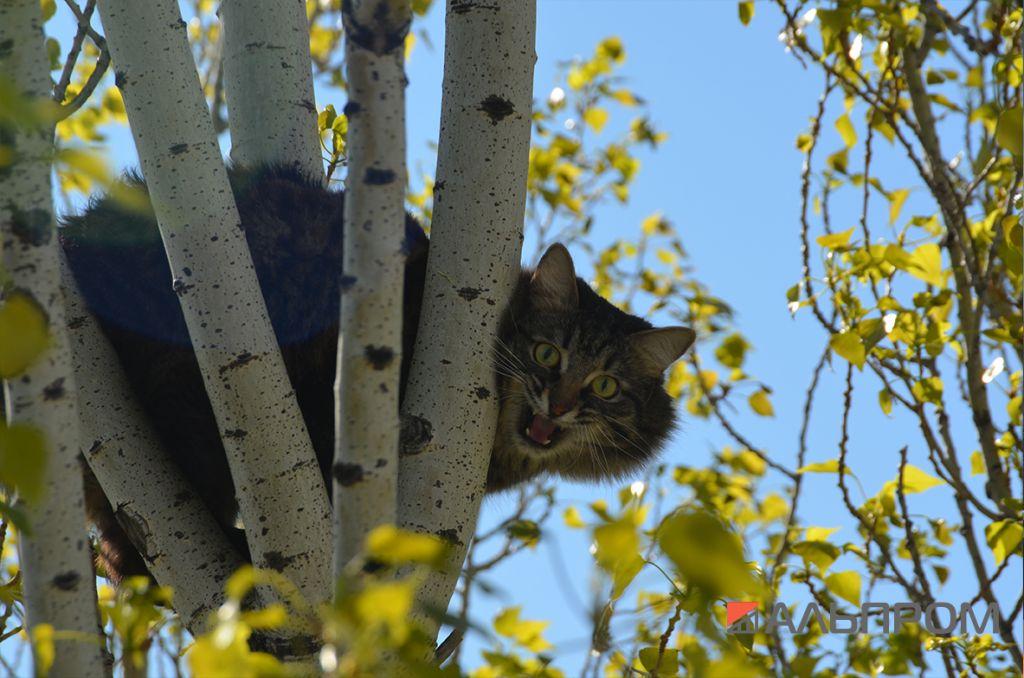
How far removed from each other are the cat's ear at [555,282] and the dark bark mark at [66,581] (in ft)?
6.21

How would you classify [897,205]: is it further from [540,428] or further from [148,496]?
[148,496]

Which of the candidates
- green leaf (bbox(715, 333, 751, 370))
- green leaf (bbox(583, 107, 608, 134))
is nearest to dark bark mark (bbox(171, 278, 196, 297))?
green leaf (bbox(715, 333, 751, 370))

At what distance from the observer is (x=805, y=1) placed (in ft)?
9.16

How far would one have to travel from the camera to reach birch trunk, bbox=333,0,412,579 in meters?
1.20

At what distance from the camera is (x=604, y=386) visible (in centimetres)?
308

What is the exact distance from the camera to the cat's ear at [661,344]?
3.11 m

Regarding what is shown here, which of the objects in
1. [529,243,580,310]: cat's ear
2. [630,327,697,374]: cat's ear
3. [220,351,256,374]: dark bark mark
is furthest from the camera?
[630,327,697,374]: cat's ear

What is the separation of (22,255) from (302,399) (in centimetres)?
140

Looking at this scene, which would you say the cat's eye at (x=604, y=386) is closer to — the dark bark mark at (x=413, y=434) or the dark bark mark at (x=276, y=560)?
the dark bark mark at (x=413, y=434)

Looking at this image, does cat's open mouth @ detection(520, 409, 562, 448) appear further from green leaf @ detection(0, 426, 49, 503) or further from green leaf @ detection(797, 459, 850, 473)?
green leaf @ detection(0, 426, 49, 503)

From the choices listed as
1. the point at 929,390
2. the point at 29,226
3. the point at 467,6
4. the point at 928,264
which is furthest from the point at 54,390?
the point at 929,390

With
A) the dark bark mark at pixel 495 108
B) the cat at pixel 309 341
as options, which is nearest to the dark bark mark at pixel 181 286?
the cat at pixel 309 341

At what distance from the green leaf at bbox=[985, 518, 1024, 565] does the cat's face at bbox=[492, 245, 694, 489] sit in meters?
1.04

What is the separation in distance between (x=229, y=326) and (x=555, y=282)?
5.13 ft
